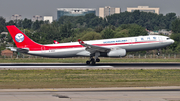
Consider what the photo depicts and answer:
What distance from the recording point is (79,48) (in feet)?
145

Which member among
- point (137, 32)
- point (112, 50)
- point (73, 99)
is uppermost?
point (137, 32)

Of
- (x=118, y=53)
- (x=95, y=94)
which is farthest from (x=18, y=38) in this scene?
(x=95, y=94)

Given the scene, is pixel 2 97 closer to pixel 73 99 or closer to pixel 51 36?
pixel 73 99

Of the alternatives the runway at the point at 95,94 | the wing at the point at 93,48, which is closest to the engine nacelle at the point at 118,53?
the wing at the point at 93,48

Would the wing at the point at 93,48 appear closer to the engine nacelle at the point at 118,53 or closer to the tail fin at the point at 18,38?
the engine nacelle at the point at 118,53

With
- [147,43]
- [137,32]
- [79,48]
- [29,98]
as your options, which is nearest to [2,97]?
[29,98]

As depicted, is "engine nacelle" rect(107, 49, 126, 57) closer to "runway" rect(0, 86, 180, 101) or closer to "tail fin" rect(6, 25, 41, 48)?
"tail fin" rect(6, 25, 41, 48)

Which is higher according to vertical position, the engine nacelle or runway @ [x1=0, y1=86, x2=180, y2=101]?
the engine nacelle

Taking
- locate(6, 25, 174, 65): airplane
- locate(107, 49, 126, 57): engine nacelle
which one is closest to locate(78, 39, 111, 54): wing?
locate(6, 25, 174, 65): airplane

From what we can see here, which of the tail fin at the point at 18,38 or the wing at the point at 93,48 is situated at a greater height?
the tail fin at the point at 18,38

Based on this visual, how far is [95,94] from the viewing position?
20.9m

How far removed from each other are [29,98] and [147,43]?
28902 mm

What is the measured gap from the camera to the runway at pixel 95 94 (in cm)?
1928

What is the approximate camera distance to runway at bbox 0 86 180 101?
1928cm
